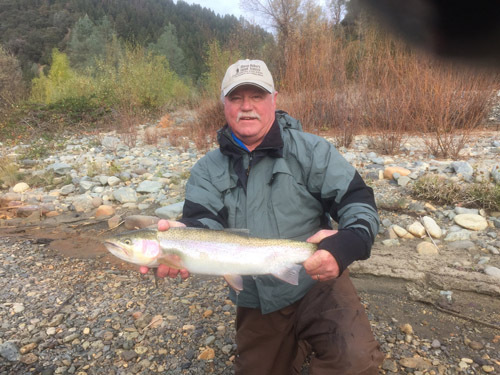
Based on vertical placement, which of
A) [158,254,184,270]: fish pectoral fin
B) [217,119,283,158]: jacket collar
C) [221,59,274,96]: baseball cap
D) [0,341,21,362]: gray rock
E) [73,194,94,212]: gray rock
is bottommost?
[0,341,21,362]: gray rock

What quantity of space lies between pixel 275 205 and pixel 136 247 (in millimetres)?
972

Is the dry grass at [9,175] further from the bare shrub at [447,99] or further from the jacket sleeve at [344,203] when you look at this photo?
the bare shrub at [447,99]

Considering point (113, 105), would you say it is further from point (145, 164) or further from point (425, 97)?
point (425, 97)

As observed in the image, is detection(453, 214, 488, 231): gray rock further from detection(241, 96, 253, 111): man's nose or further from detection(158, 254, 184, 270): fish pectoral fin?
detection(158, 254, 184, 270): fish pectoral fin

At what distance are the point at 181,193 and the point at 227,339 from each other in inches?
142

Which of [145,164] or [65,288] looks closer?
[65,288]

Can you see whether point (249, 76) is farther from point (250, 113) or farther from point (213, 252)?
point (213, 252)

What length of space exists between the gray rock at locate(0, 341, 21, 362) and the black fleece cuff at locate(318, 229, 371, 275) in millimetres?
2567

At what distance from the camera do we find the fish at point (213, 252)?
2188 millimetres

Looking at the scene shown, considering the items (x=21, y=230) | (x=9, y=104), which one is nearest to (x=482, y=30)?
(x=21, y=230)

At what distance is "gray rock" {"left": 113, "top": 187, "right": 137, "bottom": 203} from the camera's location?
6.12 meters

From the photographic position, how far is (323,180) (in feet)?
7.93

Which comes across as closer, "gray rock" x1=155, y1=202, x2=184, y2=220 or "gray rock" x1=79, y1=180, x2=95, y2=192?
"gray rock" x1=155, y1=202, x2=184, y2=220

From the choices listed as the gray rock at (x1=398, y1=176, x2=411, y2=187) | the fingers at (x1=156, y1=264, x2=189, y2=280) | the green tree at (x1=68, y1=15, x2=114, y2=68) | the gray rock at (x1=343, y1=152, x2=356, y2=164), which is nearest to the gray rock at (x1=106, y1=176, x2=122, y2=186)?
the gray rock at (x1=343, y1=152, x2=356, y2=164)
